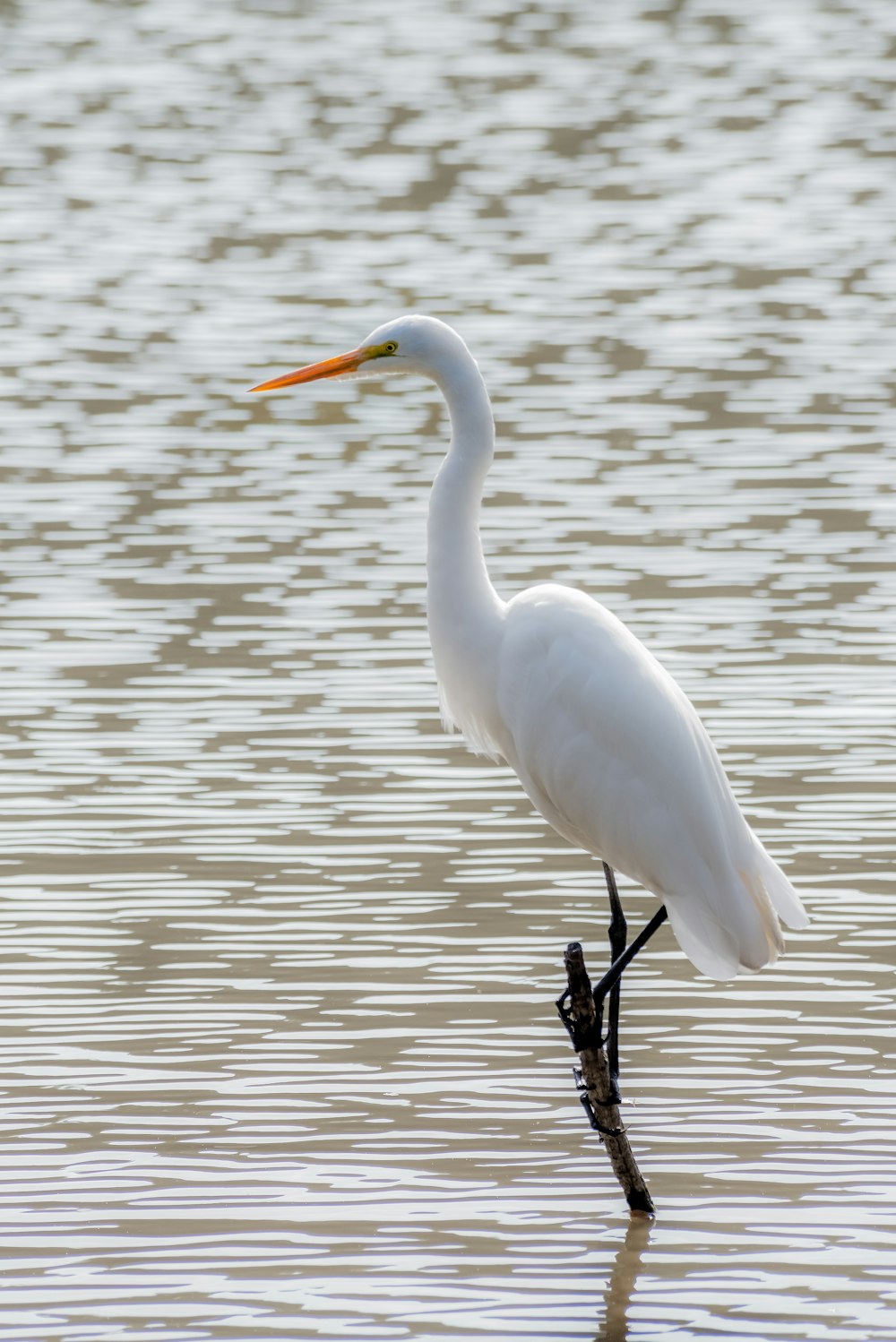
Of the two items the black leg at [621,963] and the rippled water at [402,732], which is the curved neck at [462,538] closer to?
the black leg at [621,963]

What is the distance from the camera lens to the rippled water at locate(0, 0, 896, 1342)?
521 cm

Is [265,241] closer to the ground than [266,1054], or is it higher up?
closer to the ground

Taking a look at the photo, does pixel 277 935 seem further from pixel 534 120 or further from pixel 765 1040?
pixel 534 120

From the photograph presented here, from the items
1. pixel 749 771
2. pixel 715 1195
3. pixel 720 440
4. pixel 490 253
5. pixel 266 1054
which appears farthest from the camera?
pixel 490 253

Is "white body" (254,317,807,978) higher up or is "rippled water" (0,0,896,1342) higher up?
"white body" (254,317,807,978)

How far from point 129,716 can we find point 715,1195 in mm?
3764

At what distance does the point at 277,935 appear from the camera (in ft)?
22.6

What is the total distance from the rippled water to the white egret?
576 mm

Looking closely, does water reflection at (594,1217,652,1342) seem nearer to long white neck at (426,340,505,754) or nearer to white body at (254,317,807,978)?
white body at (254,317,807,978)

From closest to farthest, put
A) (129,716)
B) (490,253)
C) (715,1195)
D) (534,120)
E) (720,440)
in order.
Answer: (715,1195) < (129,716) < (720,440) < (490,253) < (534,120)

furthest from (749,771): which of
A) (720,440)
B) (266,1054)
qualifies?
(720,440)

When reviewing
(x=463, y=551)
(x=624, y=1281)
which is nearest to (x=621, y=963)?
(x=624, y=1281)

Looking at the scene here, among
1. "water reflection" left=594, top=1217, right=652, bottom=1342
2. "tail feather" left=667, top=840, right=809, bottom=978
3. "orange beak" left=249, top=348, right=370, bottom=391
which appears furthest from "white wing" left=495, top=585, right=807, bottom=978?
"orange beak" left=249, top=348, right=370, bottom=391

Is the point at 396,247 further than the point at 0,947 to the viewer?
Yes
